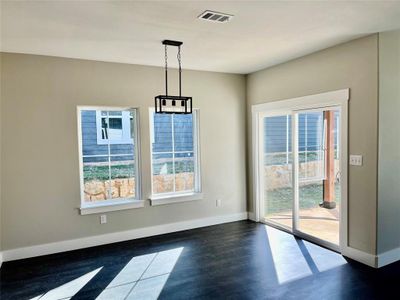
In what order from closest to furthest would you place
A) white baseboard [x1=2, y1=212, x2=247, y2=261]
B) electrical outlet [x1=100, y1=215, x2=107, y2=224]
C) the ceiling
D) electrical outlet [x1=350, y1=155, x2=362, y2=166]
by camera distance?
the ceiling
electrical outlet [x1=350, y1=155, x2=362, y2=166]
white baseboard [x1=2, y1=212, x2=247, y2=261]
electrical outlet [x1=100, y1=215, x2=107, y2=224]

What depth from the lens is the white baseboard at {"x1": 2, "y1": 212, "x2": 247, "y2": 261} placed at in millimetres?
3898

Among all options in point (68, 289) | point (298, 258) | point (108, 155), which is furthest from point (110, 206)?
point (298, 258)

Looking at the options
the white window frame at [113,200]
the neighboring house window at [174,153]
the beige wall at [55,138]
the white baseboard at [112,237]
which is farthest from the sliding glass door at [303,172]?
the white window frame at [113,200]

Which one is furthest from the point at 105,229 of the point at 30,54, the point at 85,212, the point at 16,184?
the point at 30,54

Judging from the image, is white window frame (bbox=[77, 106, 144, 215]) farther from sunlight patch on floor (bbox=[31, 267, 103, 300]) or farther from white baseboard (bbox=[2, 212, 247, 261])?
sunlight patch on floor (bbox=[31, 267, 103, 300])

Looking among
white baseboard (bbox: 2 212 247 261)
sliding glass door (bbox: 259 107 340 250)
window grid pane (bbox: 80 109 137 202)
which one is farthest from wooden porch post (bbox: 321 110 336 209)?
window grid pane (bbox: 80 109 137 202)

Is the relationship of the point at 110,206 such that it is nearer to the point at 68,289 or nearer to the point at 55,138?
the point at 55,138

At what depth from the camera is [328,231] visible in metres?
4.19

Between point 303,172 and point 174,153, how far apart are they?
208 cm

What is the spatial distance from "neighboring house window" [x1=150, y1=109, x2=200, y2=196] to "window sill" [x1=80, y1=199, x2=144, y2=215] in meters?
0.40

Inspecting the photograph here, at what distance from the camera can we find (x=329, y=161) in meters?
4.14

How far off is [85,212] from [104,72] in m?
2.03

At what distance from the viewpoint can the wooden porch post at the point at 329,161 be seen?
4039mm

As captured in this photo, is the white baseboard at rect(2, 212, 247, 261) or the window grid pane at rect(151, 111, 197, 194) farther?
the window grid pane at rect(151, 111, 197, 194)
